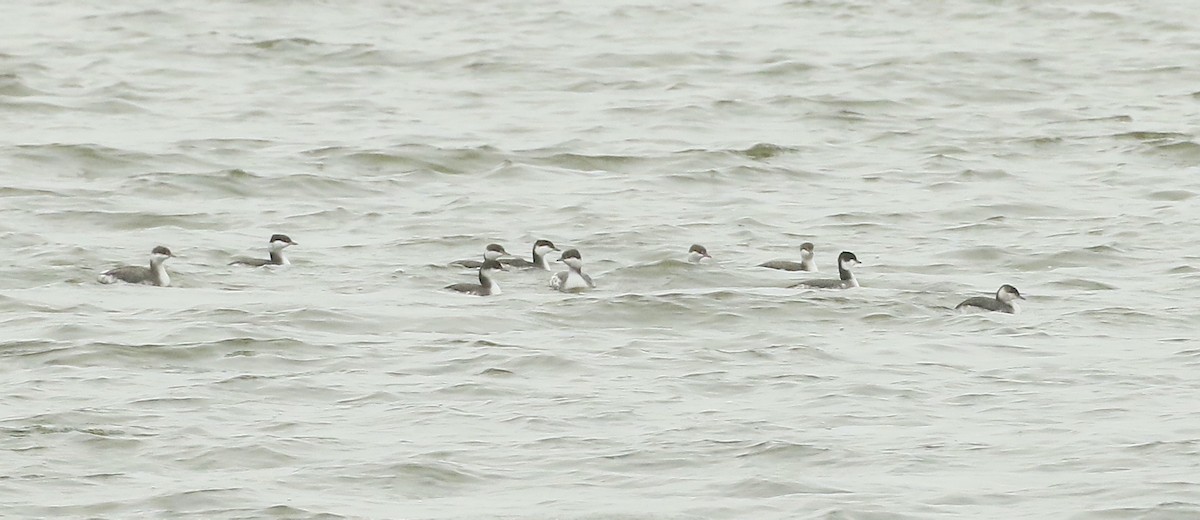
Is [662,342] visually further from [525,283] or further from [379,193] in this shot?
[379,193]

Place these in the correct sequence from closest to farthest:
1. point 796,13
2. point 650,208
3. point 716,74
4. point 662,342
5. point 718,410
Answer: point 718,410 → point 662,342 → point 650,208 → point 716,74 → point 796,13

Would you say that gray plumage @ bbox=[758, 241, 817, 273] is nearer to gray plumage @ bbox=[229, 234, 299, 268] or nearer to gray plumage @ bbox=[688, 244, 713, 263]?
gray plumage @ bbox=[688, 244, 713, 263]

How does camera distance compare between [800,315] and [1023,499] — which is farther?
[800,315]

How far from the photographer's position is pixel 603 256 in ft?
62.6

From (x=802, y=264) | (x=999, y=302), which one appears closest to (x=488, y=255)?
(x=802, y=264)

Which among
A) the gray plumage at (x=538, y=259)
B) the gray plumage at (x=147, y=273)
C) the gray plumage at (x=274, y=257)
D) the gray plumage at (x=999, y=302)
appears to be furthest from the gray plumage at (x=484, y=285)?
the gray plumage at (x=999, y=302)

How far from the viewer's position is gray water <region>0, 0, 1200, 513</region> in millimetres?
11242

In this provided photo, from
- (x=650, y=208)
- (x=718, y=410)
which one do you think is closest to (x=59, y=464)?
(x=718, y=410)

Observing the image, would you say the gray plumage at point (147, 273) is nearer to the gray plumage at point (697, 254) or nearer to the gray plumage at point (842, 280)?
the gray plumage at point (697, 254)

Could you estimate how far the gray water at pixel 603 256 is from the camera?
11.2m

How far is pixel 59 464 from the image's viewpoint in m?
11.2

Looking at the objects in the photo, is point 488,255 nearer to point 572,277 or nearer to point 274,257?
point 572,277

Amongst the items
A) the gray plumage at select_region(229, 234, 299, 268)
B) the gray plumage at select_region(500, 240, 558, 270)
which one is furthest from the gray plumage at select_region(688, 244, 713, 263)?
the gray plumage at select_region(229, 234, 299, 268)

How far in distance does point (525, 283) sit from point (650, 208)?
11.3 ft
